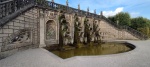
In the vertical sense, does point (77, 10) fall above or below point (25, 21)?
above

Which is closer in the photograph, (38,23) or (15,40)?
(15,40)

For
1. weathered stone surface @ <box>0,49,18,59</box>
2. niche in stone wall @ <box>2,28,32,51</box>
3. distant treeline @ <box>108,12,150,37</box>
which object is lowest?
weathered stone surface @ <box>0,49,18,59</box>

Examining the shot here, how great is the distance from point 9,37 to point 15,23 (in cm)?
109

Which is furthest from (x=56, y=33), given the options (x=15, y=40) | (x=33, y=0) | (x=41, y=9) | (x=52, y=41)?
(x=15, y=40)

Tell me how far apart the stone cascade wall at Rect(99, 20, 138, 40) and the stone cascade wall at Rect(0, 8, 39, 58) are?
1464cm

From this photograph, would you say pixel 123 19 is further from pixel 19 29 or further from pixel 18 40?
pixel 18 40

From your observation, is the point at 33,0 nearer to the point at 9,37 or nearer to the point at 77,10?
the point at 9,37

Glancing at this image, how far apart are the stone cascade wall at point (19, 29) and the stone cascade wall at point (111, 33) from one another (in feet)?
48.0

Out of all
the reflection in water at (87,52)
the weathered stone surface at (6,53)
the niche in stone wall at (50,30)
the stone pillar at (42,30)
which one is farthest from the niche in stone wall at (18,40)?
the niche in stone wall at (50,30)

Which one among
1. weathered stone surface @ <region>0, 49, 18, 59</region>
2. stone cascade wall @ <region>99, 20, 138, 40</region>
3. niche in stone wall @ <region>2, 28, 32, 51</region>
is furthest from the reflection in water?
stone cascade wall @ <region>99, 20, 138, 40</region>

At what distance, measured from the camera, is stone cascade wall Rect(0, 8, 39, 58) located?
7.42 m

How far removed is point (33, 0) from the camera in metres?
11.8

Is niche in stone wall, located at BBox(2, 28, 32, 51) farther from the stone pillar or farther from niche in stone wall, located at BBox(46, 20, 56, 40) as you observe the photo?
niche in stone wall, located at BBox(46, 20, 56, 40)

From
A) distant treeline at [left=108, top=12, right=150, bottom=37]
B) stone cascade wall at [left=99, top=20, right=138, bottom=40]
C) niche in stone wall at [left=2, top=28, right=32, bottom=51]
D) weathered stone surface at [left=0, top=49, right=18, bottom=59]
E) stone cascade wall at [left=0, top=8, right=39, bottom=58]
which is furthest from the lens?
distant treeline at [left=108, top=12, right=150, bottom=37]
